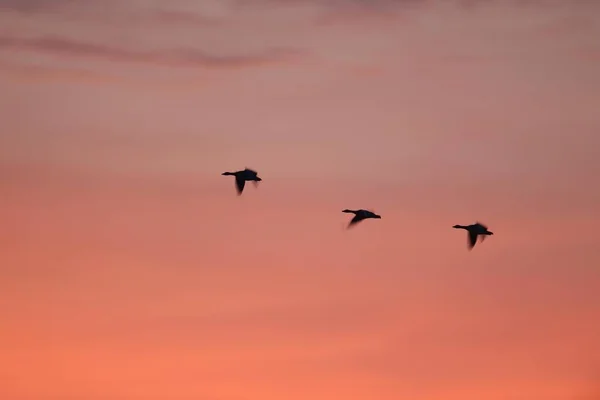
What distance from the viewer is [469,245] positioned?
19938cm

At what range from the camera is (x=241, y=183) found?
19825 centimetres

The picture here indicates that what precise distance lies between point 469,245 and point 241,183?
25.0 metres
